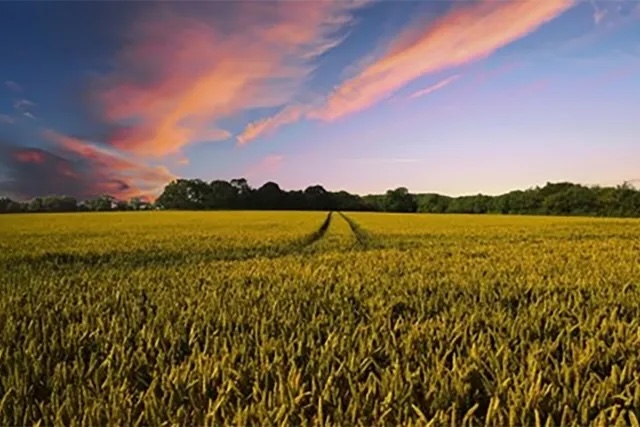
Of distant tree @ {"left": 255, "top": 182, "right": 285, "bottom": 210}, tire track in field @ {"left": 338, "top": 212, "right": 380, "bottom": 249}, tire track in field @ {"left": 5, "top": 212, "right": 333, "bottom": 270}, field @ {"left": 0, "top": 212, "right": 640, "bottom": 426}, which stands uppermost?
distant tree @ {"left": 255, "top": 182, "right": 285, "bottom": 210}

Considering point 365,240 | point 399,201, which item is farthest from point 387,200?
point 365,240

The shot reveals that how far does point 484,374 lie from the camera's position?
331cm

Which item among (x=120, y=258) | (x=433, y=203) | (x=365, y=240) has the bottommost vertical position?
(x=365, y=240)

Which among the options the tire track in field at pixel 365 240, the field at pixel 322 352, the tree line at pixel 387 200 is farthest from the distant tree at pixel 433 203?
the field at pixel 322 352

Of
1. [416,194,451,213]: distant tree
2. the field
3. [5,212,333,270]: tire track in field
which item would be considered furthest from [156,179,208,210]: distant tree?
the field

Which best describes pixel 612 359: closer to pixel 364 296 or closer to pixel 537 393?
pixel 537 393

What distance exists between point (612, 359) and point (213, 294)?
4318 millimetres

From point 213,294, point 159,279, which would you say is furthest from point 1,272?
point 213,294

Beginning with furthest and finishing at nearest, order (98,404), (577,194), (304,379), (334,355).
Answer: (577,194) < (334,355) < (304,379) < (98,404)

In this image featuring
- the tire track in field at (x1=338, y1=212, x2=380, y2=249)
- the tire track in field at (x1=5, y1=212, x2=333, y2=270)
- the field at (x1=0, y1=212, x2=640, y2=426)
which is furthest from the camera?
the tire track in field at (x1=338, y1=212, x2=380, y2=249)

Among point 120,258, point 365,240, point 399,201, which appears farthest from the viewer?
point 399,201

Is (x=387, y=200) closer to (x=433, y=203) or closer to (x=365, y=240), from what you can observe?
(x=433, y=203)

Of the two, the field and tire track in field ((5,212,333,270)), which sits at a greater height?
the field

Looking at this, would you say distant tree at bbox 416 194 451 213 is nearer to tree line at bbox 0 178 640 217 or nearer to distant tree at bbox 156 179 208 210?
tree line at bbox 0 178 640 217
